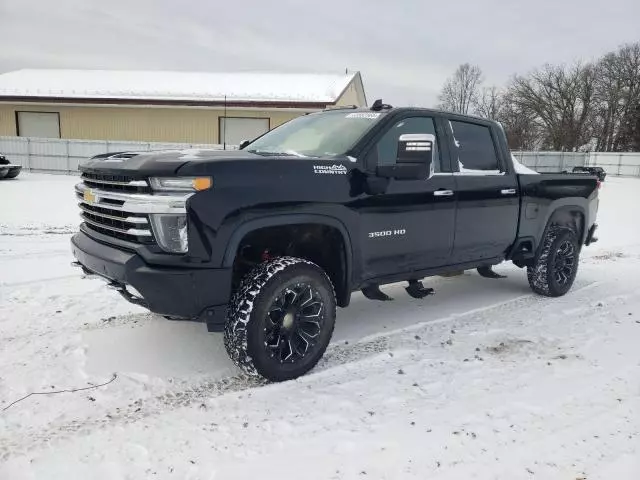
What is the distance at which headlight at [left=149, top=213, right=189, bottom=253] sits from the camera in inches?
120

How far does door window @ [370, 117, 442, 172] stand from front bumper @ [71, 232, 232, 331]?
1545 millimetres

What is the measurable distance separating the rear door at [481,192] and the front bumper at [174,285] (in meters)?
2.35

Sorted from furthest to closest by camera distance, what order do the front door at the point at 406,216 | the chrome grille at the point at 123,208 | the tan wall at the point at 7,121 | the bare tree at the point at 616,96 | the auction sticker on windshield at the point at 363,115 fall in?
1. the bare tree at the point at 616,96
2. the tan wall at the point at 7,121
3. the auction sticker on windshield at the point at 363,115
4. the front door at the point at 406,216
5. the chrome grille at the point at 123,208

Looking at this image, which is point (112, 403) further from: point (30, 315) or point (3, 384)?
point (30, 315)

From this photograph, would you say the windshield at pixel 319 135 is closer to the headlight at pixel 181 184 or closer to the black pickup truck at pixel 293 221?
the black pickup truck at pixel 293 221

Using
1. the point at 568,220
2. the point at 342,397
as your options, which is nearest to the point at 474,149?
the point at 568,220

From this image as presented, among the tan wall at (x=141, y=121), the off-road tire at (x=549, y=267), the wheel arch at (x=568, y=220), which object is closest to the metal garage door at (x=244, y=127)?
the tan wall at (x=141, y=121)

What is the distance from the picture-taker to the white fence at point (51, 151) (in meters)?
21.1

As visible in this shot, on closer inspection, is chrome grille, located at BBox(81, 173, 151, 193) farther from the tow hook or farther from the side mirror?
the side mirror

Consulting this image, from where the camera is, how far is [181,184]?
10.0ft

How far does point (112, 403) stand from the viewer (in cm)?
318

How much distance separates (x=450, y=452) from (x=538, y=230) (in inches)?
138

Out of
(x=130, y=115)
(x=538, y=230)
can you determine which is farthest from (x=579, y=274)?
(x=130, y=115)

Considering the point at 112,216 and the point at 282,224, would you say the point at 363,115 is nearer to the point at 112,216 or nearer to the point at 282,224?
the point at 282,224
